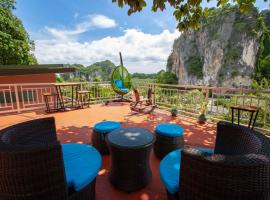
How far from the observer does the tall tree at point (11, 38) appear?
9961mm

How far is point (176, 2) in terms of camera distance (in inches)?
81.4

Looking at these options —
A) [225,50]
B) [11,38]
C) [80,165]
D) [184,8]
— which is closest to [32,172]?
[80,165]

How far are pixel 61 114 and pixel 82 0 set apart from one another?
164 inches

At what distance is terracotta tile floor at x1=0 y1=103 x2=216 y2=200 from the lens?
1.77 metres

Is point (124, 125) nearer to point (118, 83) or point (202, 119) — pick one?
point (202, 119)

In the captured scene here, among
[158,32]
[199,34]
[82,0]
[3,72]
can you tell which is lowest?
[3,72]

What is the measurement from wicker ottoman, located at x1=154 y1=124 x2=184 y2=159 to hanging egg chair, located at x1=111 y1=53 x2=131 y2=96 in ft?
14.2

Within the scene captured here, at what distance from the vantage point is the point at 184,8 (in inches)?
84.2

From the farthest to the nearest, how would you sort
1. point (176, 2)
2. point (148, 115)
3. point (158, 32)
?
point (158, 32)
point (148, 115)
point (176, 2)

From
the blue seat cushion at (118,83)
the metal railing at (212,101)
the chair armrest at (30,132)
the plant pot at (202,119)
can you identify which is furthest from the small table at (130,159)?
the blue seat cushion at (118,83)

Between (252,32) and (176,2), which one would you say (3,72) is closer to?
(176,2)

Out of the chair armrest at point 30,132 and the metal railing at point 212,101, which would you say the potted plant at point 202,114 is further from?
the chair armrest at point 30,132

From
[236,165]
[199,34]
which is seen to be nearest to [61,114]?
[236,165]

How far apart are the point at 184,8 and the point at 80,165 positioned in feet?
7.58
